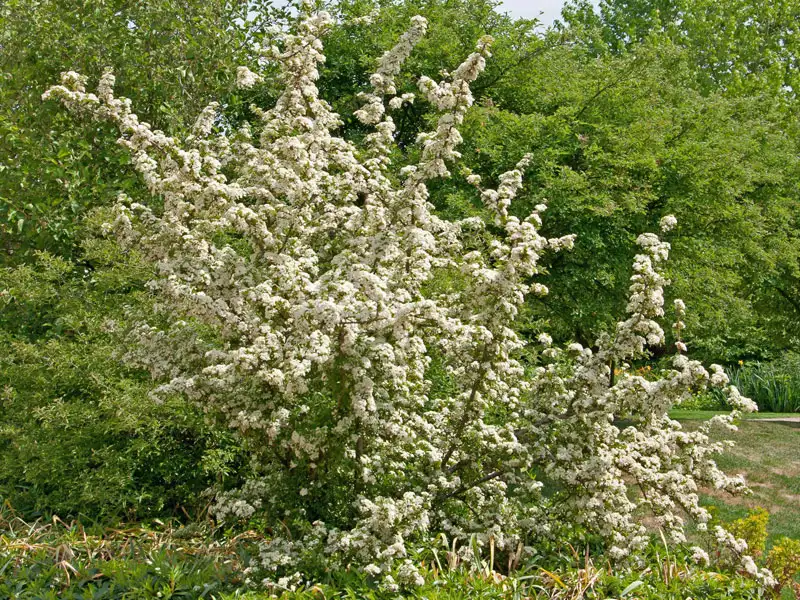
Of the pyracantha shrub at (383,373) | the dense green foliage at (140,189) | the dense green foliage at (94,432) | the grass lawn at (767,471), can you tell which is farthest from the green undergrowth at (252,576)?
the grass lawn at (767,471)

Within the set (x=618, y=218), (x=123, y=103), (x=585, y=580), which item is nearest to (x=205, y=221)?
(x=123, y=103)

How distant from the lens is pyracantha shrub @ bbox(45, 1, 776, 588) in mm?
4992

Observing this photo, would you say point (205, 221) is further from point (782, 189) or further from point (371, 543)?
point (782, 189)

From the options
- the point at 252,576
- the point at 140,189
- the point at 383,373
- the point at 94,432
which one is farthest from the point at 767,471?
the point at 140,189

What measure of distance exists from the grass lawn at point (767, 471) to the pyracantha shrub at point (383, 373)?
3.15 m

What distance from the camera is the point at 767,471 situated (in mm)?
10008

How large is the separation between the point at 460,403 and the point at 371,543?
127 centimetres

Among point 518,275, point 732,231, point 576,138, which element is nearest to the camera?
point 518,275

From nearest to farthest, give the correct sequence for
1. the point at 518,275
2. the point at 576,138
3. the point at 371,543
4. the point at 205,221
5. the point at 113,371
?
the point at 371,543
the point at 518,275
the point at 205,221
the point at 113,371
the point at 576,138

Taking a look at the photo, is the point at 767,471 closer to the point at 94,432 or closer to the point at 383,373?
the point at 383,373

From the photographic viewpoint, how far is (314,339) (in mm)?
4883

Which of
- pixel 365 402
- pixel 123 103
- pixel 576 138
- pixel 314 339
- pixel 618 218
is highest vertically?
pixel 576 138

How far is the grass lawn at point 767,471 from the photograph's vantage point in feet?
Result: 28.0

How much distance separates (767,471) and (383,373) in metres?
6.83
